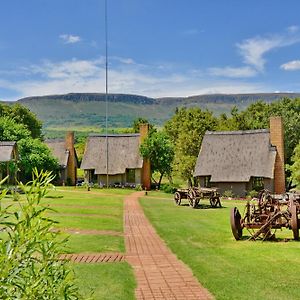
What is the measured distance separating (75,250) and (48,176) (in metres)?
11.2

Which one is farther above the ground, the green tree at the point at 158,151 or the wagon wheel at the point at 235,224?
the green tree at the point at 158,151

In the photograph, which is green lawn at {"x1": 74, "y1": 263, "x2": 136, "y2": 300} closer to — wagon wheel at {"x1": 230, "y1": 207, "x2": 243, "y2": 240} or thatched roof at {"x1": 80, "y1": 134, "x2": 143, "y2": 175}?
wagon wheel at {"x1": 230, "y1": 207, "x2": 243, "y2": 240}

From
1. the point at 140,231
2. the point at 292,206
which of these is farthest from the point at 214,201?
the point at 292,206

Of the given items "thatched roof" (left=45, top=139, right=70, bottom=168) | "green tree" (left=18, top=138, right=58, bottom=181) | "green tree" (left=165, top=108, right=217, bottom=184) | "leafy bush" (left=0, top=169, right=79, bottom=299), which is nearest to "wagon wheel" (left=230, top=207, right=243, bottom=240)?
"leafy bush" (left=0, top=169, right=79, bottom=299)

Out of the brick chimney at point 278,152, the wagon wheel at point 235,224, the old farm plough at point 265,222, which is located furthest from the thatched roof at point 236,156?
the wagon wheel at point 235,224

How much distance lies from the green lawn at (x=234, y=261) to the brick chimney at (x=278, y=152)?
95.3 feet

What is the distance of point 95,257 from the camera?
13477 mm

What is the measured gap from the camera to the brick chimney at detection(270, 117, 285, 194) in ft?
158

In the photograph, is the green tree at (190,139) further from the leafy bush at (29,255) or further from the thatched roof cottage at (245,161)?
the leafy bush at (29,255)

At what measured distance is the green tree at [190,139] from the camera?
190ft

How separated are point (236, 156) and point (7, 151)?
76.5 ft

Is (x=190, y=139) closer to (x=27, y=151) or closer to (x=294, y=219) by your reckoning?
(x=27, y=151)

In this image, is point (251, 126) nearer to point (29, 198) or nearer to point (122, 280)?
point (122, 280)

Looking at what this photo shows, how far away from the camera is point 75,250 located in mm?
14414
